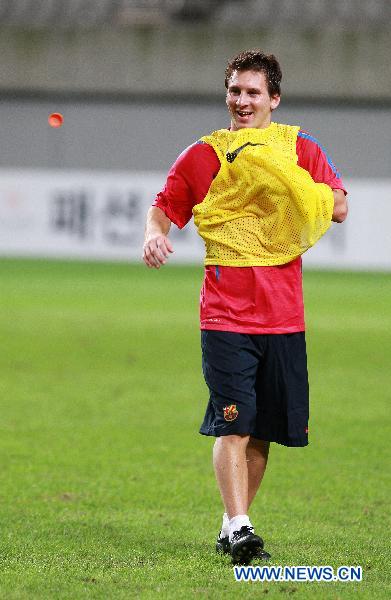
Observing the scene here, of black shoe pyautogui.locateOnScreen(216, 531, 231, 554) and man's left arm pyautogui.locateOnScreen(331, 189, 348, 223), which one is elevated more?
man's left arm pyautogui.locateOnScreen(331, 189, 348, 223)

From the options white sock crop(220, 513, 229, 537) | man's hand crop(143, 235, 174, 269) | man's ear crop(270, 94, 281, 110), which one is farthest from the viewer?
man's ear crop(270, 94, 281, 110)

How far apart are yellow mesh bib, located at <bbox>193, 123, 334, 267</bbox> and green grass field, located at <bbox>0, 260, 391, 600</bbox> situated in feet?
4.10

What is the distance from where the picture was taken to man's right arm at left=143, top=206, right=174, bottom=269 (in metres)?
4.92

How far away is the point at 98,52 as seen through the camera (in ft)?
89.7

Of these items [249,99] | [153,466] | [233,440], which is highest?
[249,99]

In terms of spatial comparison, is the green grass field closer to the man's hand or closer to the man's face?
the man's hand

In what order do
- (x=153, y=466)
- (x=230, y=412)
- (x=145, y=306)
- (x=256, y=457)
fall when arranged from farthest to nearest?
(x=145, y=306) < (x=153, y=466) < (x=256, y=457) < (x=230, y=412)

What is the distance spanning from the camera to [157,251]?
16.1ft

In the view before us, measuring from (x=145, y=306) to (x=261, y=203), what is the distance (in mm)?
11879

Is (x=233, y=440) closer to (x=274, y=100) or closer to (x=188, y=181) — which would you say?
(x=188, y=181)

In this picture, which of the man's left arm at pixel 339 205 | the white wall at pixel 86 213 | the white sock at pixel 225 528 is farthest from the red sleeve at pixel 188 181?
the white wall at pixel 86 213

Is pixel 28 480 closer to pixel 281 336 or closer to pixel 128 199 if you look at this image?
pixel 281 336

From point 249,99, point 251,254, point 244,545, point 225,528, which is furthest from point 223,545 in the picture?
point 249,99

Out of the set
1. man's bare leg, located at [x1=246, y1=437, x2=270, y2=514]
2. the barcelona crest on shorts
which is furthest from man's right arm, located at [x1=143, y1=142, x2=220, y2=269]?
man's bare leg, located at [x1=246, y1=437, x2=270, y2=514]
